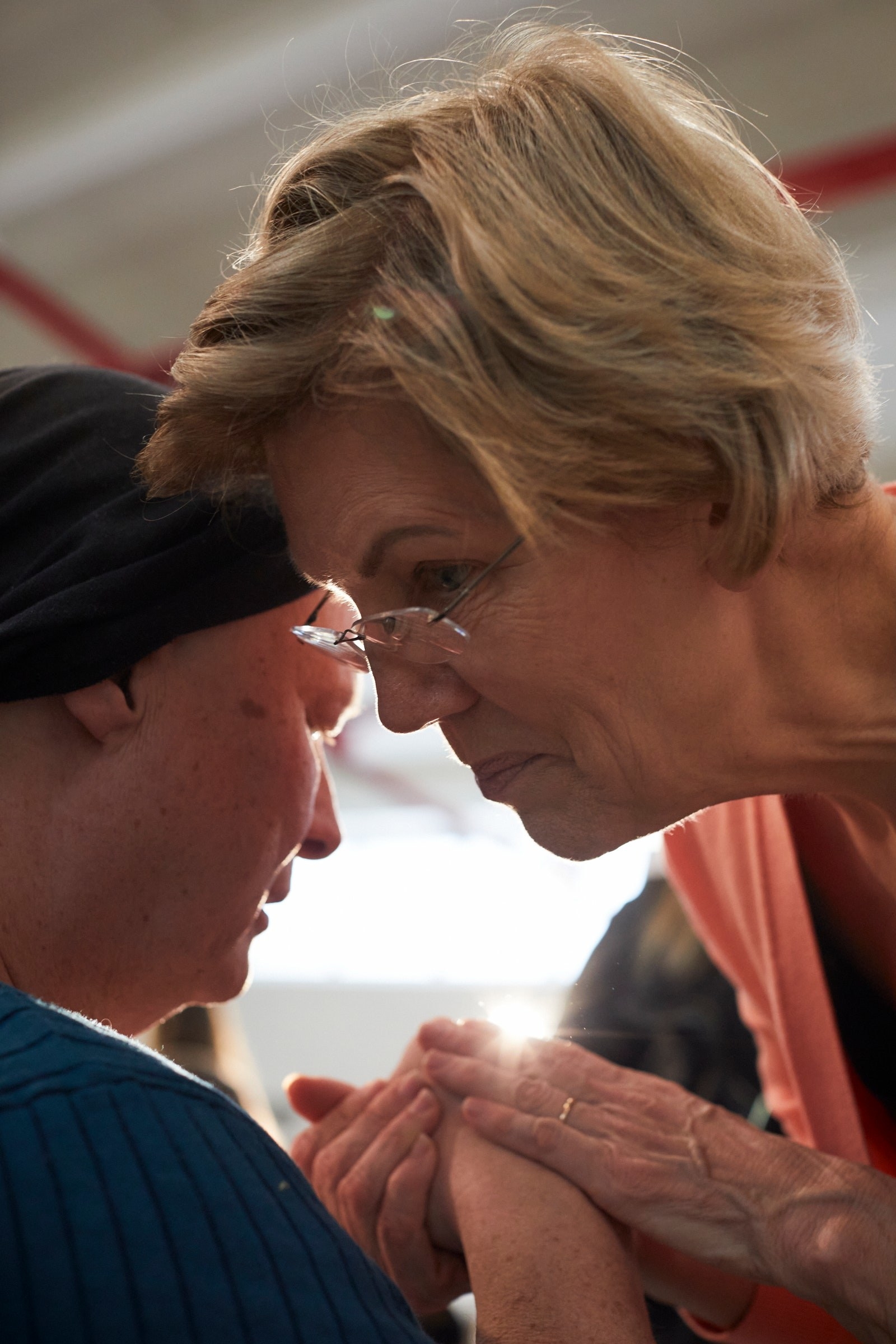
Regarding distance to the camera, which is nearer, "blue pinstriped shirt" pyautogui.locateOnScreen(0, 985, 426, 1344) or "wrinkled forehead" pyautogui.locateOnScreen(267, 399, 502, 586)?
"blue pinstriped shirt" pyautogui.locateOnScreen(0, 985, 426, 1344)

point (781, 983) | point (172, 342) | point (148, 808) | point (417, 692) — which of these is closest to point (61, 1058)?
point (148, 808)

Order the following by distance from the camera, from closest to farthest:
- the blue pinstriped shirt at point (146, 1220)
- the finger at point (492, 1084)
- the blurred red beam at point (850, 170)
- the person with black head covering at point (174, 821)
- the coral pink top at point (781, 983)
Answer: the blue pinstriped shirt at point (146, 1220) → the person with black head covering at point (174, 821) → the finger at point (492, 1084) → the coral pink top at point (781, 983) → the blurred red beam at point (850, 170)

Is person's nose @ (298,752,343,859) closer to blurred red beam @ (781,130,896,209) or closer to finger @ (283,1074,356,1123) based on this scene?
finger @ (283,1074,356,1123)

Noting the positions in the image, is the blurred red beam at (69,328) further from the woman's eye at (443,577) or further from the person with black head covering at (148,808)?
the woman's eye at (443,577)

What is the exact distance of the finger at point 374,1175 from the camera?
1.38m

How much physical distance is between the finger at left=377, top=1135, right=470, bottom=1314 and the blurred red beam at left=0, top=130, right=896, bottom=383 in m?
2.08

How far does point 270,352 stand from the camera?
1.10 metres

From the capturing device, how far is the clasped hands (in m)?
1.23

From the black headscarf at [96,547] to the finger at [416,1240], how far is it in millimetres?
688

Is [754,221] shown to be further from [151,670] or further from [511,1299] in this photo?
[511,1299]

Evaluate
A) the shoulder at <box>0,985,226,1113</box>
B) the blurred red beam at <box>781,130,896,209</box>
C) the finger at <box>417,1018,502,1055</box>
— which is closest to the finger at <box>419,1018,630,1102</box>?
the finger at <box>417,1018,502,1055</box>

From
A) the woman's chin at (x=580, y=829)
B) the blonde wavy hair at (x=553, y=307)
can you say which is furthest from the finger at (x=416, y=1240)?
the blonde wavy hair at (x=553, y=307)

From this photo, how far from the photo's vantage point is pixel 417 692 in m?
1.23

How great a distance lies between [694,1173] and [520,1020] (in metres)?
0.36
